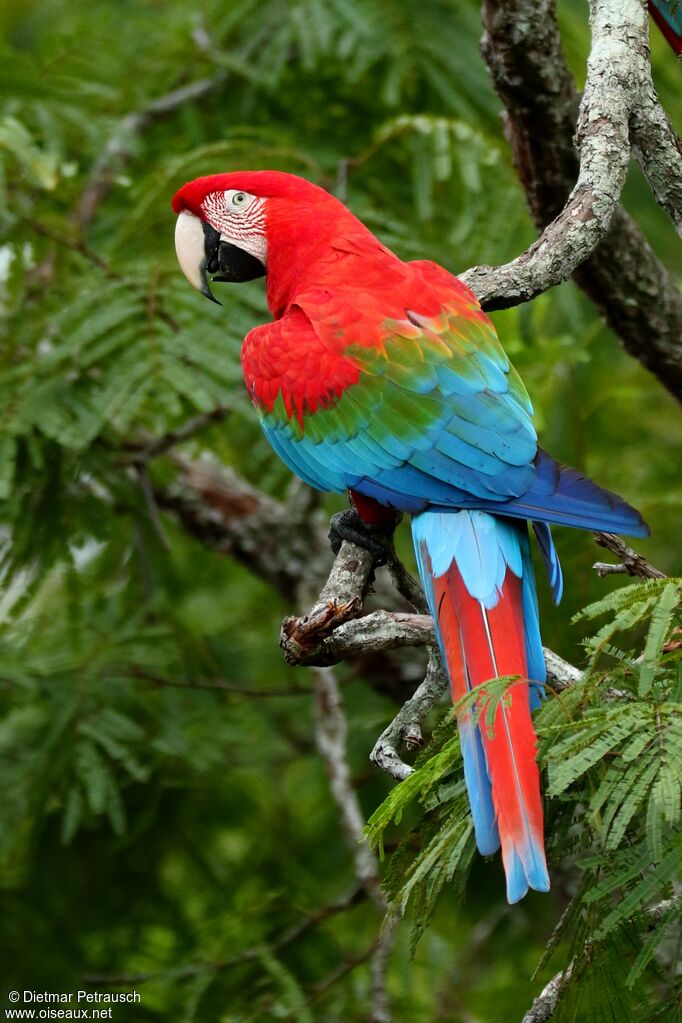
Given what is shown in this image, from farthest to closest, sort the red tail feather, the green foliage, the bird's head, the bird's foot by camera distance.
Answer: the bird's head
the bird's foot
the red tail feather
the green foliage

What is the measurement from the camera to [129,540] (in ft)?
12.6

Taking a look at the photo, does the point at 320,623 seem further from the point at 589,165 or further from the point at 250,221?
the point at 250,221

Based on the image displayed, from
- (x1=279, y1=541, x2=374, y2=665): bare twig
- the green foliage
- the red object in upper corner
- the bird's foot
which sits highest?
the red object in upper corner

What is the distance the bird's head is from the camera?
2494 mm

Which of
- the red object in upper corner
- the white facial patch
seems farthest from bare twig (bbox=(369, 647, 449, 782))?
the red object in upper corner

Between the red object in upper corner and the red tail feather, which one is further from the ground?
the red object in upper corner

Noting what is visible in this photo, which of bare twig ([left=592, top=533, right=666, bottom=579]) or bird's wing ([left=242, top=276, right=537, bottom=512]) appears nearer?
bare twig ([left=592, top=533, right=666, bottom=579])

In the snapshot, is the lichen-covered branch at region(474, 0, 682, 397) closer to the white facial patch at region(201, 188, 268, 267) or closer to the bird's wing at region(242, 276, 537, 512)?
the bird's wing at region(242, 276, 537, 512)

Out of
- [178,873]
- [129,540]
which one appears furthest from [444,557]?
[178,873]

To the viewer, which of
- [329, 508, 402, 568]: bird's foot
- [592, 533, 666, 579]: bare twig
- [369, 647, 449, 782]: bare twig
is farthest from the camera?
[329, 508, 402, 568]: bird's foot

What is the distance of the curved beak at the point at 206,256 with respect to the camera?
262cm

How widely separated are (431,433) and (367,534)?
0.71ft

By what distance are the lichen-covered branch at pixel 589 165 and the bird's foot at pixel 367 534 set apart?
0.45 m

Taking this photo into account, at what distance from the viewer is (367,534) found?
204cm
